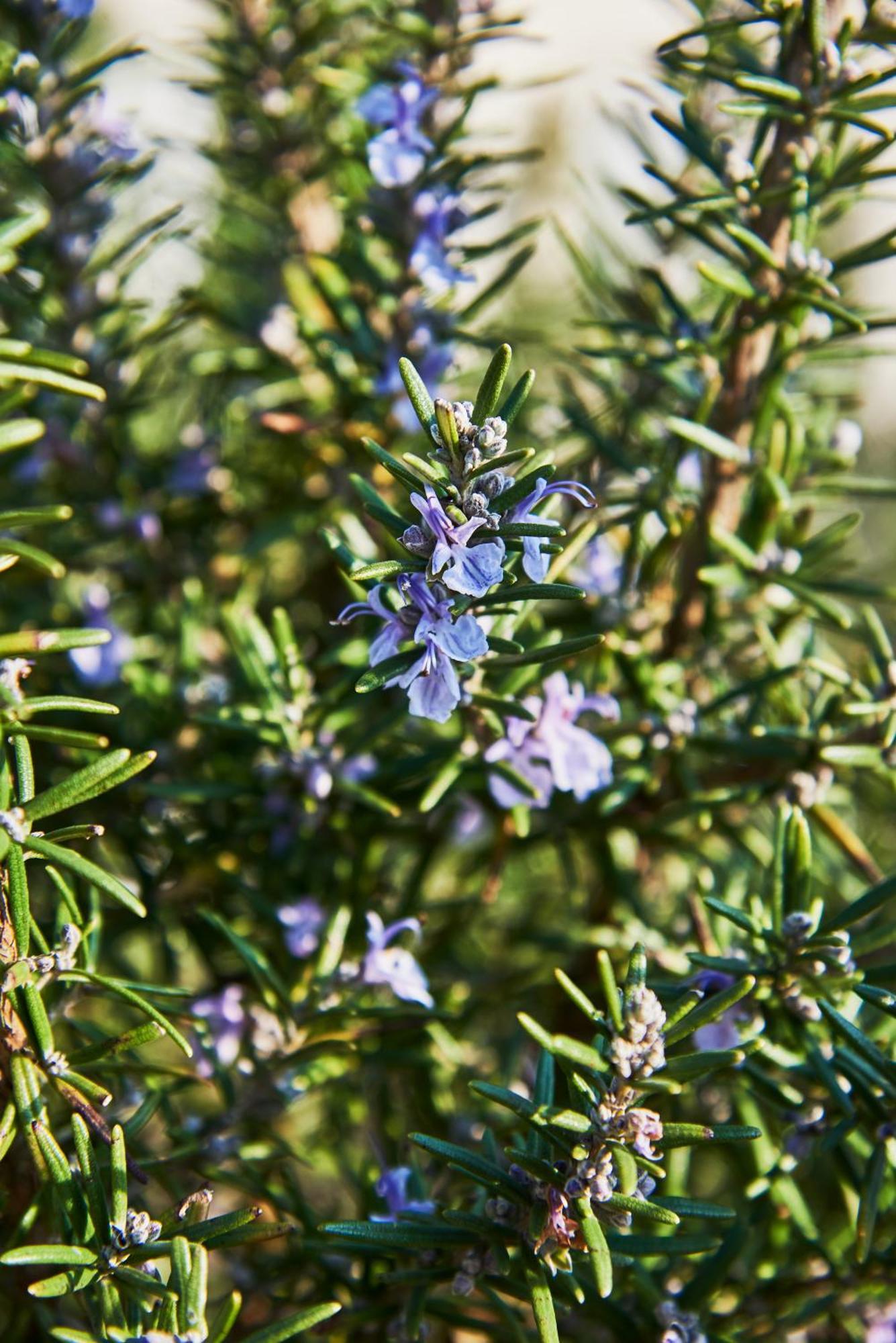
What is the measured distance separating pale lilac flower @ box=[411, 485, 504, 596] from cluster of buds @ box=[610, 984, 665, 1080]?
260mm

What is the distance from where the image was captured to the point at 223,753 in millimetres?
1043

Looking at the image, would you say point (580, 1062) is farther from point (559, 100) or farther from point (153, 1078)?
point (559, 100)

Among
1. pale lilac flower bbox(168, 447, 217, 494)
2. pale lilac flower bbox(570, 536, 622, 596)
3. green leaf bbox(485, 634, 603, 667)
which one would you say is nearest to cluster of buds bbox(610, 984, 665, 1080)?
green leaf bbox(485, 634, 603, 667)

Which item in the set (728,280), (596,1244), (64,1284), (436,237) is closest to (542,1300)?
(596,1244)

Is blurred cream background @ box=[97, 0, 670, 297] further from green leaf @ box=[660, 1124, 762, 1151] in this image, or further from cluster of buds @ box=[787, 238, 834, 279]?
green leaf @ box=[660, 1124, 762, 1151]

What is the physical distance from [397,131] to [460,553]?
0.54 metres

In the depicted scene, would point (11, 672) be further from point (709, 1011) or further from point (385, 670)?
point (709, 1011)

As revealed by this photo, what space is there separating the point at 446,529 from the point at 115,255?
650mm

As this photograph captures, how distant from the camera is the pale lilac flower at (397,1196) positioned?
799 millimetres

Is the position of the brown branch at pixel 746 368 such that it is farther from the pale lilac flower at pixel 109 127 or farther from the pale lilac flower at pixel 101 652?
the pale lilac flower at pixel 109 127

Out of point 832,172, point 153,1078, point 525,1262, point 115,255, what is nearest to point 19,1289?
point 153,1078

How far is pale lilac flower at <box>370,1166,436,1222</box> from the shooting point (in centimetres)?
80

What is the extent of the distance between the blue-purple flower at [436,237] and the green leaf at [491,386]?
1.29ft

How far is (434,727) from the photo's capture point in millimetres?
979
